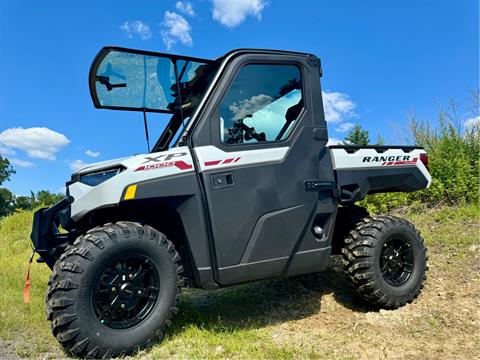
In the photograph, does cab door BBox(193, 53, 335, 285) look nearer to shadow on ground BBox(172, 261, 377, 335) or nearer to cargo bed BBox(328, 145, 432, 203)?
cargo bed BBox(328, 145, 432, 203)

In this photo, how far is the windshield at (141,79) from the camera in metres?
4.17

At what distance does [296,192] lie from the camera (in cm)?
415

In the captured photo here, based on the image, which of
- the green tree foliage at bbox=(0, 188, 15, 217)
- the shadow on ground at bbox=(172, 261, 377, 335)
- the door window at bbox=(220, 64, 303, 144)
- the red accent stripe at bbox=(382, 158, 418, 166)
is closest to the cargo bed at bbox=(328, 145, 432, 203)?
the red accent stripe at bbox=(382, 158, 418, 166)

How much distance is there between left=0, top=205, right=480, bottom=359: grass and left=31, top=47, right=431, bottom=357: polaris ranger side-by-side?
311mm

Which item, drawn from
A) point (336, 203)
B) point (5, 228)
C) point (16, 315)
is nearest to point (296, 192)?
point (336, 203)

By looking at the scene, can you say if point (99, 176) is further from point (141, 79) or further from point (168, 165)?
point (141, 79)

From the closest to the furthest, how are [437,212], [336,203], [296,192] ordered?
[296,192] < [336,203] < [437,212]

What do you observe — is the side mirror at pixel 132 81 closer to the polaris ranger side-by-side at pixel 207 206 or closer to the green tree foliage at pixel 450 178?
the polaris ranger side-by-side at pixel 207 206

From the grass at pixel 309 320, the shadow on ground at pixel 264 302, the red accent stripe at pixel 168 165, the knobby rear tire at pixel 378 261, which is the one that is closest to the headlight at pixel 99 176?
the red accent stripe at pixel 168 165

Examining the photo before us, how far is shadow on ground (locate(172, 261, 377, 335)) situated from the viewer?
438 centimetres

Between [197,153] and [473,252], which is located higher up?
[197,153]

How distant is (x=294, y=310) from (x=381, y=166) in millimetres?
1895

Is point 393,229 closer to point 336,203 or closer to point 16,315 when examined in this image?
point 336,203

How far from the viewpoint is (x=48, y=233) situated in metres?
4.11
